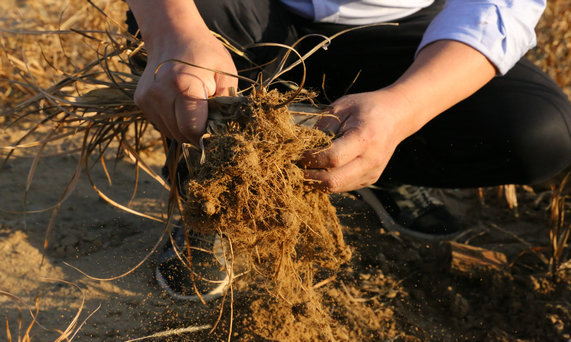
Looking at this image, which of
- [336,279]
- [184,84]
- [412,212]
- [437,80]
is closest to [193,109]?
[184,84]

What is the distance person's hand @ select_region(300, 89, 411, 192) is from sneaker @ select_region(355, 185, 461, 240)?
2.69 ft

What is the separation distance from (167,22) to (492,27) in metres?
0.84

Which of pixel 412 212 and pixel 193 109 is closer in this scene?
pixel 193 109

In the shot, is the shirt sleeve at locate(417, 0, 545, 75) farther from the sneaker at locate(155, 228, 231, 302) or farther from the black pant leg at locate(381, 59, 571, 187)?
the sneaker at locate(155, 228, 231, 302)

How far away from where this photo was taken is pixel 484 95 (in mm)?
1595

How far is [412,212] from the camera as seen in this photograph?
6.66 ft

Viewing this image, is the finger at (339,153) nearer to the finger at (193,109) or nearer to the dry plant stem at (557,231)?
the finger at (193,109)

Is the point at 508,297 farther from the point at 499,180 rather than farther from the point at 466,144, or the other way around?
the point at 466,144

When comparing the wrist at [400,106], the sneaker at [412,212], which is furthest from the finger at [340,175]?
the sneaker at [412,212]

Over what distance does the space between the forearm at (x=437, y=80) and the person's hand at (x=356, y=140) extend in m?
0.04

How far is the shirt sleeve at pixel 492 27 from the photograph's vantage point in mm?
1353

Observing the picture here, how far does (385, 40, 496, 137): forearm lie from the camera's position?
1.26 meters

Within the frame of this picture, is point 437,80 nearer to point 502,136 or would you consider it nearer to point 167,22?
point 502,136

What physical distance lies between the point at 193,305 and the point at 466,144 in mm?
989
